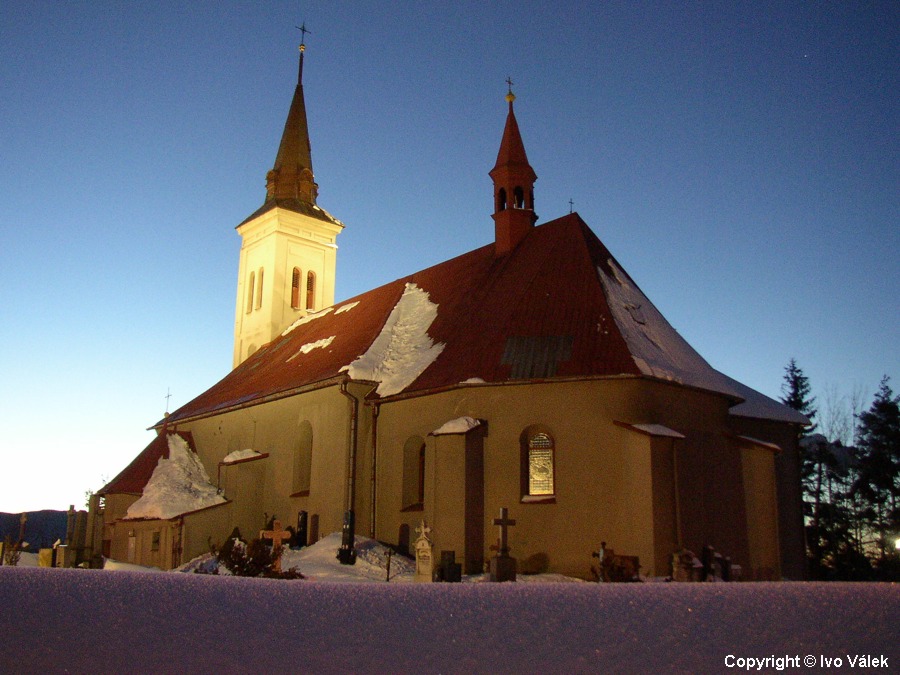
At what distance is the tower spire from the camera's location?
31.8 m

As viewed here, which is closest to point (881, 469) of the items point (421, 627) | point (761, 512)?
point (761, 512)

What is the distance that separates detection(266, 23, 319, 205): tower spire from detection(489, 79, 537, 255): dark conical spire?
37.5 ft

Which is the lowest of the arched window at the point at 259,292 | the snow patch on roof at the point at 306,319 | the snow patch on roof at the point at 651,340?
the snow patch on roof at the point at 651,340

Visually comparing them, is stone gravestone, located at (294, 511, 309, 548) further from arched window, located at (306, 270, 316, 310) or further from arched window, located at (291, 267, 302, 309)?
arched window, located at (306, 270, 316, 310)

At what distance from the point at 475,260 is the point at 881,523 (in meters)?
18.3

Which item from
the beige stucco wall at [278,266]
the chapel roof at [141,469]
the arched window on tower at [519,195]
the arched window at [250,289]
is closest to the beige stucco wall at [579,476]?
the arched window on tower at [519,195]

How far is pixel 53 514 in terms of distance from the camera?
174 ft

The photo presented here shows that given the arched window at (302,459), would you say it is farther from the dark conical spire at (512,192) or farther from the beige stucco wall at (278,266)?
the beige stucco wall at (278,266)

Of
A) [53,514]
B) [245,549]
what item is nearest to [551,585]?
[245,549]

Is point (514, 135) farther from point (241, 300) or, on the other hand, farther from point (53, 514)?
point (53, 514)

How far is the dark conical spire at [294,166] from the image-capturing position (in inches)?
1251

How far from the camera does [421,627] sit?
5.23 meters

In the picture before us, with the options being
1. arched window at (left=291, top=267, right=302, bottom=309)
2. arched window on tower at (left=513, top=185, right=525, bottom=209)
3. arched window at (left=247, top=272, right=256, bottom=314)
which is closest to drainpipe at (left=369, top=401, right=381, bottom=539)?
arched window on tower at (left=513, top=185, right=525, bottom=209)

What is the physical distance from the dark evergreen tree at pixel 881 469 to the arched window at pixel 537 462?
18.9 meters
